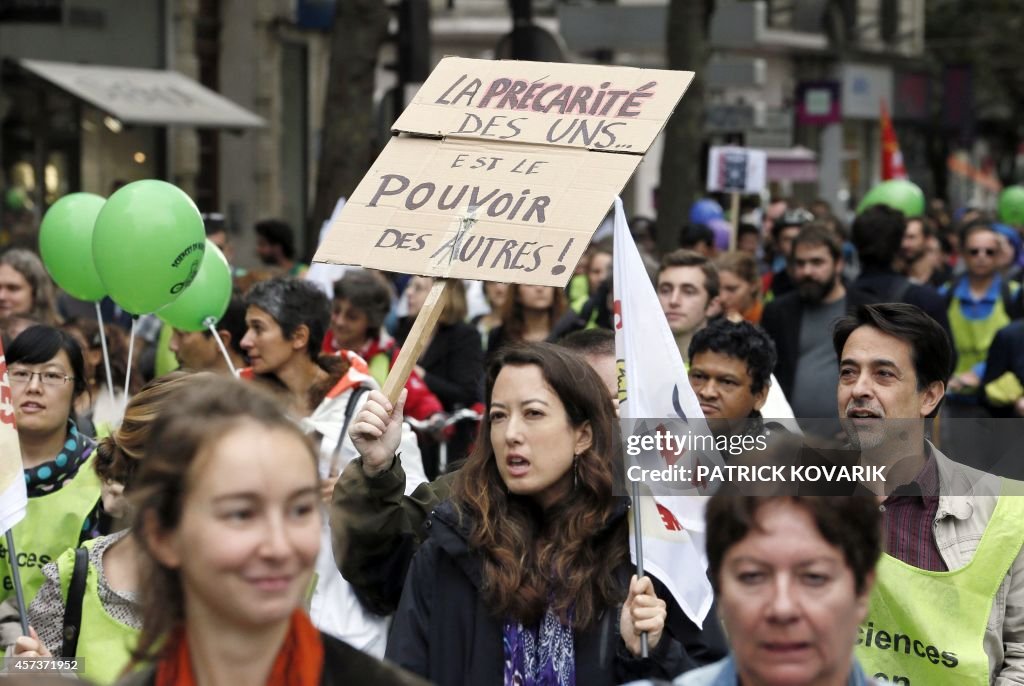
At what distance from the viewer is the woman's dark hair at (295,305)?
6.19 metres

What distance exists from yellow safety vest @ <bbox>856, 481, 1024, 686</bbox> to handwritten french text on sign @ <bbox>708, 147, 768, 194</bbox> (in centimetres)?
1091

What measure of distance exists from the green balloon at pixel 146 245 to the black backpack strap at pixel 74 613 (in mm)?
2168

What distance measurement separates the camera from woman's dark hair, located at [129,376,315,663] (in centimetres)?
245

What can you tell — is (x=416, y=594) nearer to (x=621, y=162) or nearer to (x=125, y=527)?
(x=125, y=527)

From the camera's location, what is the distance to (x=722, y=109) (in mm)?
17875

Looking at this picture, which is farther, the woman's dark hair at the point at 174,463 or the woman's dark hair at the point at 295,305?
the woman's dark hair at the point at 295,305

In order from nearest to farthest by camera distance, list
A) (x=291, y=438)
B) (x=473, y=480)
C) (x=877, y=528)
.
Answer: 1. (x=291, y=438)
2. (x=877, y=528)
3. (x=473, y=480)

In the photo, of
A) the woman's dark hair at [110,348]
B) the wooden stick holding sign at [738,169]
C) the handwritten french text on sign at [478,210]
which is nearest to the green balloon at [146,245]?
the woman's dark hair at [110,348]

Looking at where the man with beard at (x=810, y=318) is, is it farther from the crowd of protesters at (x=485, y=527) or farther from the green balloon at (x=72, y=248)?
the green balloon at (x=72, y=248)

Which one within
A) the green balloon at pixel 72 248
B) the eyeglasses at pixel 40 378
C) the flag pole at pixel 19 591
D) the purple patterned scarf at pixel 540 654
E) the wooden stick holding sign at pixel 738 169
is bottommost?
the purple patterned scarf at pixel 540 654

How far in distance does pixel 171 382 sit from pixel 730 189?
1082 cm

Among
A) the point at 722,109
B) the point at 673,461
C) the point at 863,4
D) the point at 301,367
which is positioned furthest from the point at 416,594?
the point at 863,4

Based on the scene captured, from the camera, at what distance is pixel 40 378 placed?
5.00 metres

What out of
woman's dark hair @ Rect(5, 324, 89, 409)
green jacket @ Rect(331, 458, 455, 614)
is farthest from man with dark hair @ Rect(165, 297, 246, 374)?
green jacket @ Rect(331, 458, 455, 614)
